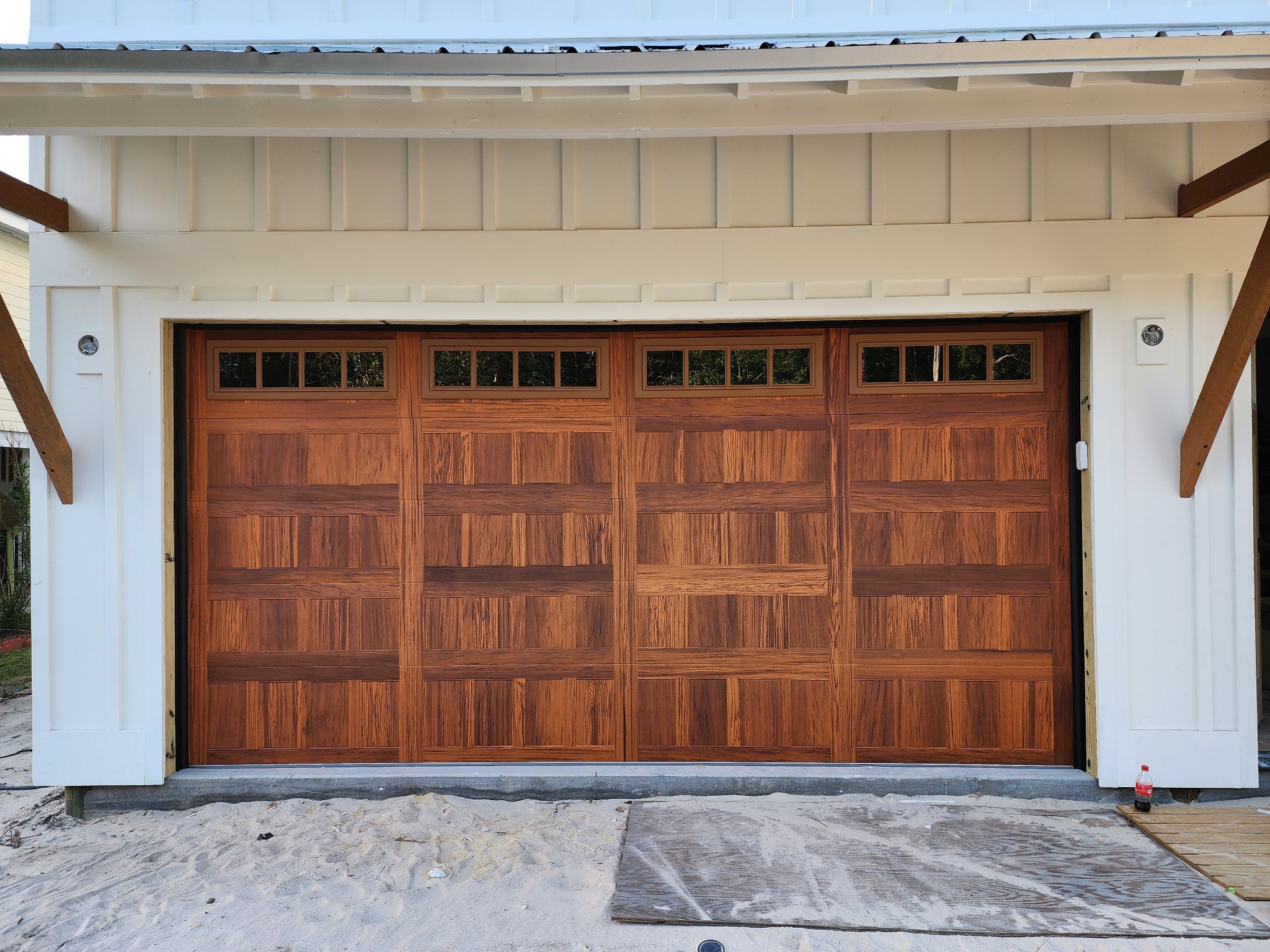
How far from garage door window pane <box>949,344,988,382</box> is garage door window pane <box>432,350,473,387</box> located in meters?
2.51

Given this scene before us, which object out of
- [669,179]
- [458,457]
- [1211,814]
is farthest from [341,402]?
[1211,814]

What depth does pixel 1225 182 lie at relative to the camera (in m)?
3.35

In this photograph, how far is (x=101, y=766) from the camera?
12.4 ft

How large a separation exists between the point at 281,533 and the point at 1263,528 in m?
6.54

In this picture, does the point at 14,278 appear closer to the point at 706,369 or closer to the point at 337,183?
the point at 337,183

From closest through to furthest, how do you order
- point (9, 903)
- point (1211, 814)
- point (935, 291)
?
1. point (9, 903)
2. point (1211, 814)
3. point (935, 291)

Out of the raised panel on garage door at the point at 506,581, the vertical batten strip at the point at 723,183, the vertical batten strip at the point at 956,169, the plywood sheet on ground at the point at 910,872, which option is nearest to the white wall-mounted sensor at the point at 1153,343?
the vertical batten strip at the point at 956,169

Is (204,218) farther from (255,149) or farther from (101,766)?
(101,766)

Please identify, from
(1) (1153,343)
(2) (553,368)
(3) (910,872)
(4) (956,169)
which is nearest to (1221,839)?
(3) (910,872)

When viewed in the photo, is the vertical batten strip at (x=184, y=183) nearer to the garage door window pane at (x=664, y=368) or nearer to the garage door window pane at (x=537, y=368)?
the garage door window pane at (x=537, y=368)

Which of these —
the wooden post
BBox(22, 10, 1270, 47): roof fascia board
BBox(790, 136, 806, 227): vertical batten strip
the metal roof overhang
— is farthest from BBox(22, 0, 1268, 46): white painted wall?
the wooden post

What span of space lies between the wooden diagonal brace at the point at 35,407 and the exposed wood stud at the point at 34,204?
0.45m

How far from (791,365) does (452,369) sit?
179 centimetres

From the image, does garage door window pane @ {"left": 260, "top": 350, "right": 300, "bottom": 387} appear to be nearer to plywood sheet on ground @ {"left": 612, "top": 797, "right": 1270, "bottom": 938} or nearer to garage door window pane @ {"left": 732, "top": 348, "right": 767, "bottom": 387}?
garage door window pane @ {"left": 732, "top": 348, "right": 767, "bottom": 387}
